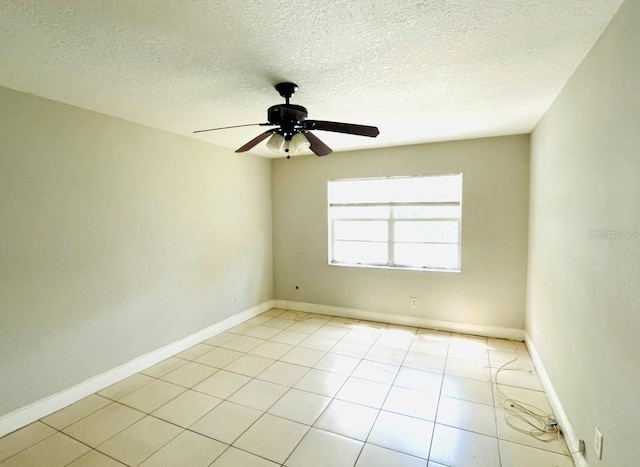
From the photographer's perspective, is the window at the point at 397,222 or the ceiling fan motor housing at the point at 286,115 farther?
the window at the point at 397,222

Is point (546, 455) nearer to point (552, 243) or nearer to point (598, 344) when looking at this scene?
point (598, 344)

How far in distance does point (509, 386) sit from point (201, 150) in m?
3.89

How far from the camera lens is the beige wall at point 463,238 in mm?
3527

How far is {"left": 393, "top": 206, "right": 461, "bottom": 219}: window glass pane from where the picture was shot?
387 centimetres

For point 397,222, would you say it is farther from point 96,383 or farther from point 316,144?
point 96,383

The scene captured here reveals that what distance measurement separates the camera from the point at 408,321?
13.3 feet

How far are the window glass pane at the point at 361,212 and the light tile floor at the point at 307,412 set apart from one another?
5.57 feet

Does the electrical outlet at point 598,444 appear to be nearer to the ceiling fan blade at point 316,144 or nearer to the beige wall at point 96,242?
the ceiling fan blade at point 316,144

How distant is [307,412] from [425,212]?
108 inches

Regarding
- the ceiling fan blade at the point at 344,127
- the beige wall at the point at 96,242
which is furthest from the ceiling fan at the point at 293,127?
the beige wall at the point at 96,242

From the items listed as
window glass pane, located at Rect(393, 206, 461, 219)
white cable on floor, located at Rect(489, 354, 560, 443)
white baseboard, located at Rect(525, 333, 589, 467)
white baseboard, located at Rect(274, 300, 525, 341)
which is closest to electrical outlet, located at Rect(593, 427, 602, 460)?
white baseboard, located at Rect(525, 333, 589, 467)

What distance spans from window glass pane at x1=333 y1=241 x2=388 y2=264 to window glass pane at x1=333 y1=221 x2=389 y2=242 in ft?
0.28

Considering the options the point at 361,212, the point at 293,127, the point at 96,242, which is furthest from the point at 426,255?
the point at 96,242

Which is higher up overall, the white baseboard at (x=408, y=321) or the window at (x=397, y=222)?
the window at (x=397, y=222)
